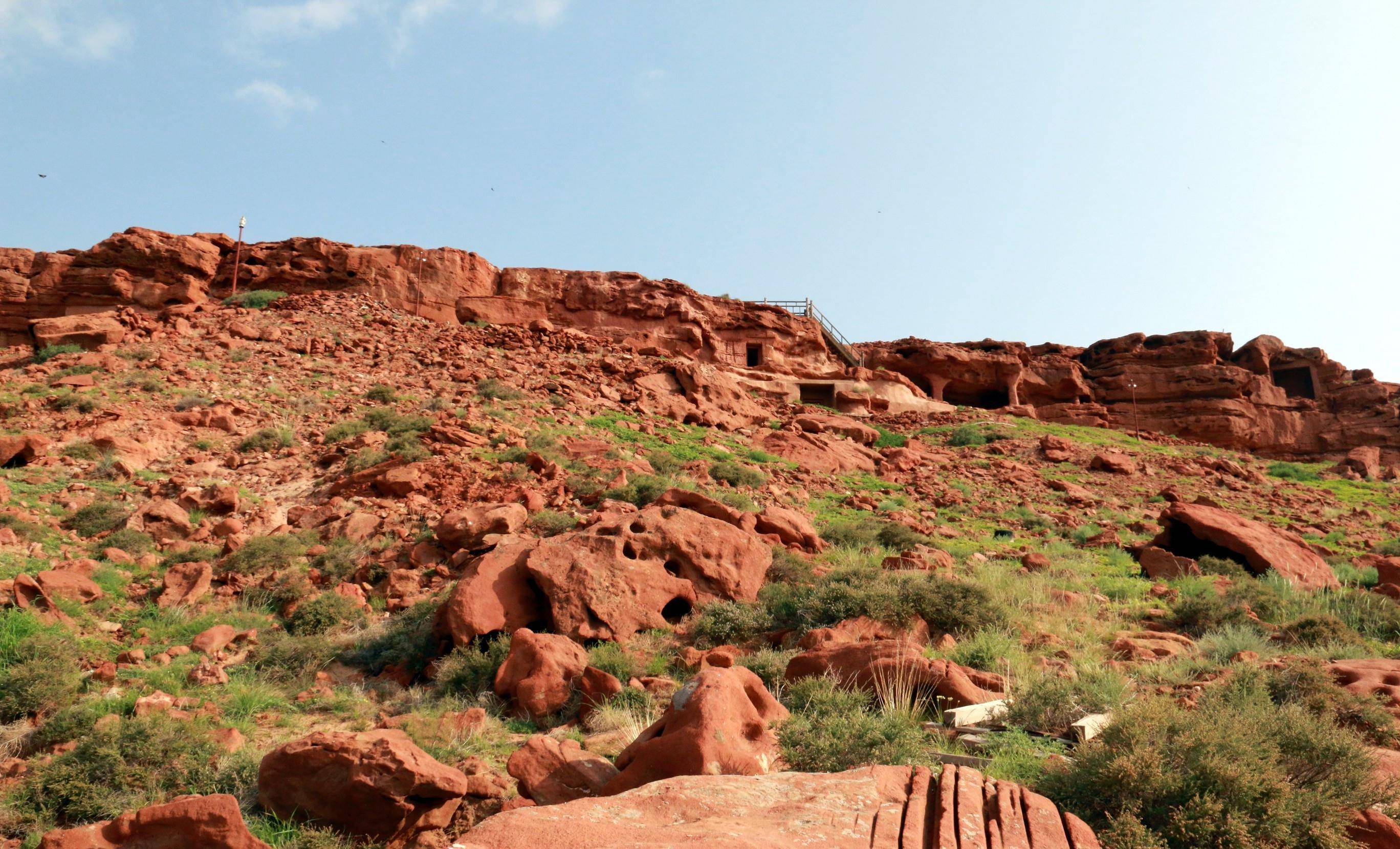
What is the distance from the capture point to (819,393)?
33.6 metres

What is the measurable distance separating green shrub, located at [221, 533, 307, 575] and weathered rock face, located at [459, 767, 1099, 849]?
8.44 meters

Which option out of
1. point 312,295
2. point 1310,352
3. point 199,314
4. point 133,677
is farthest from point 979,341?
point 133,677

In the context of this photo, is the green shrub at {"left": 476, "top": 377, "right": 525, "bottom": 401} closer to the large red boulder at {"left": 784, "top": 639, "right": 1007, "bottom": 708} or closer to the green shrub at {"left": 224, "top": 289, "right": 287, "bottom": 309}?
the green shrub at {"left": 224, "top": 289, "right": 287, "bottom": 309}

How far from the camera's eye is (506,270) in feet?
101

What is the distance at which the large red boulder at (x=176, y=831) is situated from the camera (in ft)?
13.4

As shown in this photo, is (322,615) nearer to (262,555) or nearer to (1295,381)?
(262,555)

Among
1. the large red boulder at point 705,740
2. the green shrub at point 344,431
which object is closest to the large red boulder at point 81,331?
the green shrub at point 344,431

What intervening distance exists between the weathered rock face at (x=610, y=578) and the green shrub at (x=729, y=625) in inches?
14.7

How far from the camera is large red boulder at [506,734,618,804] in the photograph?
463 centimetres

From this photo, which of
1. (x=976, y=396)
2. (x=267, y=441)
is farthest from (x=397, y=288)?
(x=976, y=396)

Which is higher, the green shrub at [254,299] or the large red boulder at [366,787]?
the green shrub at [254,299]

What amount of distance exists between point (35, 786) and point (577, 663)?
3.72m

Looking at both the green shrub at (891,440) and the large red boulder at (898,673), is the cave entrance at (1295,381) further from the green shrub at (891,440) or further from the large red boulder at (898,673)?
the large red boulder at (898,673)

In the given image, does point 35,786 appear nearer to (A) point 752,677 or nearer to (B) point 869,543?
(A) point 752,677
